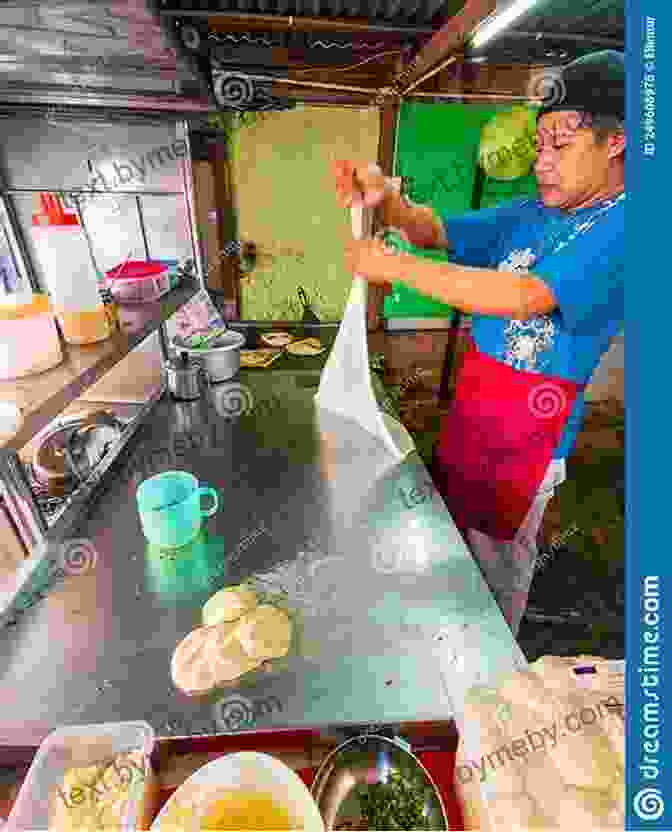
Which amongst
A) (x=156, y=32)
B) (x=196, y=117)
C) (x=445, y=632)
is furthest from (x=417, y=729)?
(x=196, y=117)

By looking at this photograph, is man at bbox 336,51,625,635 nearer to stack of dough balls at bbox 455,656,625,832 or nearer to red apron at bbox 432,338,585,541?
red apron at bbox 432,338,585,541

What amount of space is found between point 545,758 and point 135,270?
1.69 m

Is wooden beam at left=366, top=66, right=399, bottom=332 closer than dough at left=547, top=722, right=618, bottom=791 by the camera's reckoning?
No

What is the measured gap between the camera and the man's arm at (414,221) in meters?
1.58

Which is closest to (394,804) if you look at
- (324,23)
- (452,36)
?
(452,36)

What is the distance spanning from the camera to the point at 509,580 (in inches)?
63.2

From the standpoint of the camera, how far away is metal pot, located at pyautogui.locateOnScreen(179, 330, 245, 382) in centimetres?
205

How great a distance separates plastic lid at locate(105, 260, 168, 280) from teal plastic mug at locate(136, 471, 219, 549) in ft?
2.42

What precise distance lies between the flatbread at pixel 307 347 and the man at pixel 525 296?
3.23 ft

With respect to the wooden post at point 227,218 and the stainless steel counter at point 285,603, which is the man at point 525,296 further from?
the wooden post at point 227,218

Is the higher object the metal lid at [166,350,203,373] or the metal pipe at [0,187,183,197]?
the metal pipe at [0,187,183,197]

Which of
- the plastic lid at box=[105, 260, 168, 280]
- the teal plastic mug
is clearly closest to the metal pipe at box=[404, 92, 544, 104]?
the plastic lid at box=[105, 260, 168, 280]

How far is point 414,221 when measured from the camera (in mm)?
1625

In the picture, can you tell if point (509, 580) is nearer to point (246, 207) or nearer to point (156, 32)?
point (156, 32)
